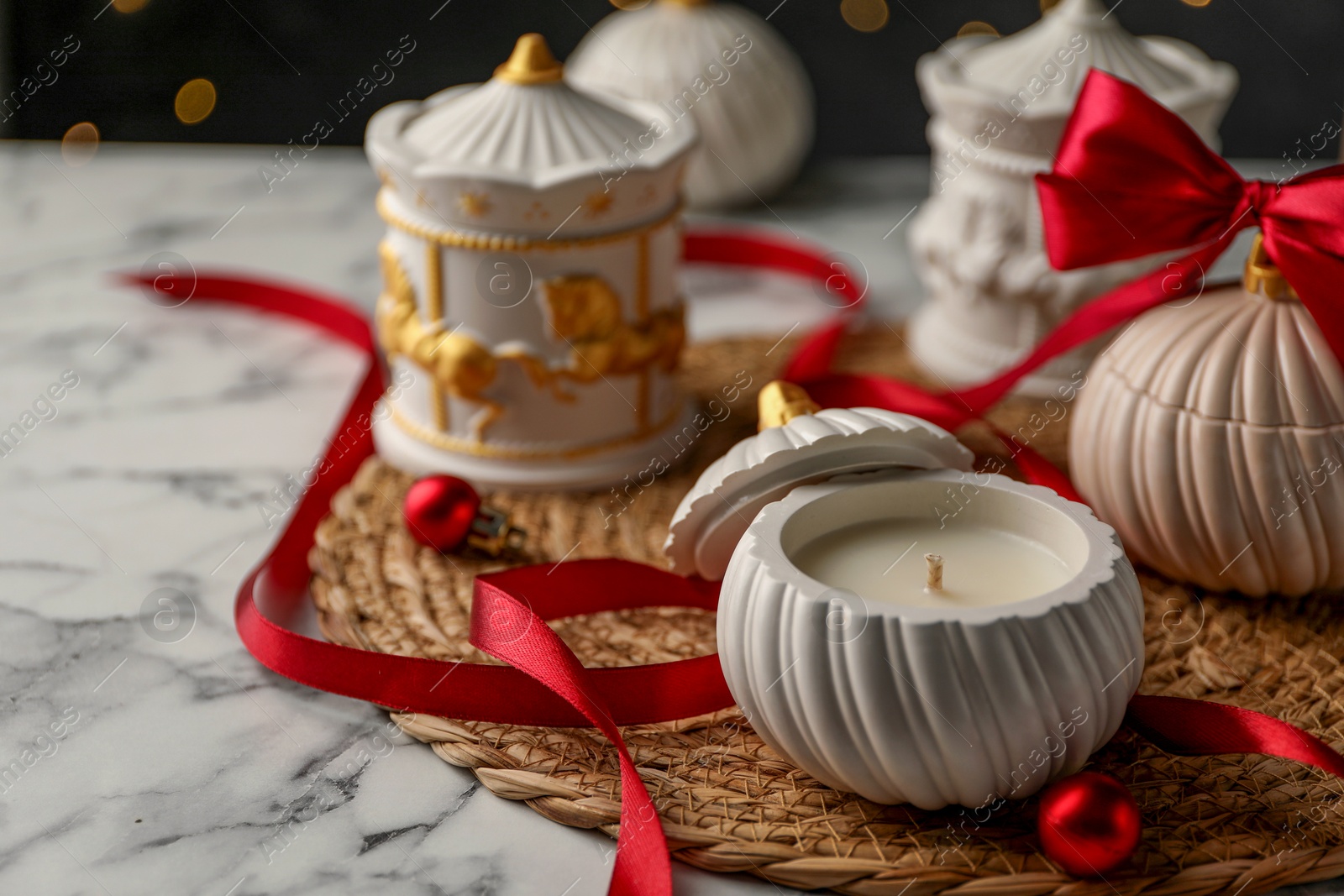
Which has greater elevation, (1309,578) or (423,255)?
(423,255)

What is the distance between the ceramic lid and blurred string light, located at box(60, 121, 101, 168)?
3.03 ft

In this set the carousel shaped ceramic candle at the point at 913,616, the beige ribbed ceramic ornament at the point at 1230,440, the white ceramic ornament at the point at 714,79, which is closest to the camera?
the carousel shaped ceramic candle at the point at 913,616

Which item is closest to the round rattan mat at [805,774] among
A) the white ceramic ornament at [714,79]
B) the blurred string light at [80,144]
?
the white ceramic ornament at [714,79]

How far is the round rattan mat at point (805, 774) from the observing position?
0.54m

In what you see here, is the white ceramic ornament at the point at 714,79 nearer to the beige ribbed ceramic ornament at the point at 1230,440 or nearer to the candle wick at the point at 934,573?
the beige ribbed ceramic ornament at the point at 1230,440

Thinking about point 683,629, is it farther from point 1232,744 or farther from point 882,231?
point 882,231

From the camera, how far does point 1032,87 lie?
0.83 m

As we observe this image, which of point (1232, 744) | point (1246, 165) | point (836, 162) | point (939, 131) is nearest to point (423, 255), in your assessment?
point (939, 131)

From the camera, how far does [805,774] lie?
59 cm

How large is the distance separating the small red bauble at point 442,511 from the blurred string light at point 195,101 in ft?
2.70

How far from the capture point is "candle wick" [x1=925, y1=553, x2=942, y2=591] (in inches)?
21.0

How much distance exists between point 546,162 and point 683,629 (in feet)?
0.87

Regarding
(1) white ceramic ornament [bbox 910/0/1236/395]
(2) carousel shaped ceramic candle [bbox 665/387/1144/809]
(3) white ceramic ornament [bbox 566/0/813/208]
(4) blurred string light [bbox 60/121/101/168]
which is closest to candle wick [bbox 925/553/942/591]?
(2) carousel shaped ceramic candle [bbox 665/387/1144/809]

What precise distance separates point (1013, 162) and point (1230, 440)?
274 mm
